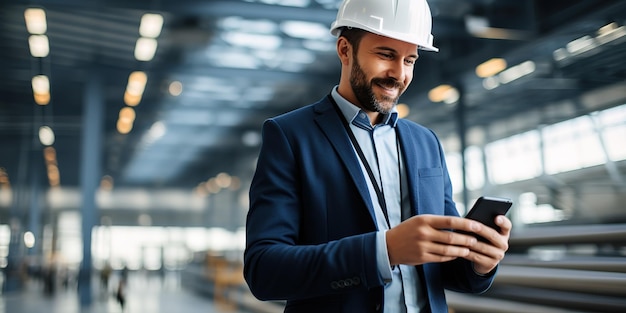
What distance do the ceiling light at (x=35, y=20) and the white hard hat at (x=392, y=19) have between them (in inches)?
390

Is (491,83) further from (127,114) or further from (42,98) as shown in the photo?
(127,114)

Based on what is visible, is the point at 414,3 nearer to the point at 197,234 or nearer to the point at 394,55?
the point at 394,55

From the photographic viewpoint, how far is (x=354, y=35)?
1.68 metres

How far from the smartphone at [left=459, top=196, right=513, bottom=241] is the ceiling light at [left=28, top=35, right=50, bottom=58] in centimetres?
1013

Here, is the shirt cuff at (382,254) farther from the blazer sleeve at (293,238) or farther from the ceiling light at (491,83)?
the ceiling light at (491,83)

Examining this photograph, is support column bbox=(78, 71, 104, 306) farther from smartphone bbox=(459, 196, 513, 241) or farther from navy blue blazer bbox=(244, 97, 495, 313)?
smartphone bbox=(459, 196, 513, 241)

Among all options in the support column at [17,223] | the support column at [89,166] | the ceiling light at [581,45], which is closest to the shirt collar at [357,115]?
the ceiling light at [581,45]

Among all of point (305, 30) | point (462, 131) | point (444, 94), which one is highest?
point (305, 30)

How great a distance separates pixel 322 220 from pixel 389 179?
0.70 feet

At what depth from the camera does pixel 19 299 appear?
1027cm

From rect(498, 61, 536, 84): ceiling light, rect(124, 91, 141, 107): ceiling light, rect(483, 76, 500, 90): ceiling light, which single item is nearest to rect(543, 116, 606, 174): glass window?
rect(498, 61, 536, 84): ceiling light

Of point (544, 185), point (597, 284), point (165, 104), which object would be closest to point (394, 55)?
point (597, 284)

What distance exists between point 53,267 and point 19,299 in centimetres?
263

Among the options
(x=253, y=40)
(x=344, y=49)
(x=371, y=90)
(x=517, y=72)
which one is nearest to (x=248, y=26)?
(x=253, y=40)
